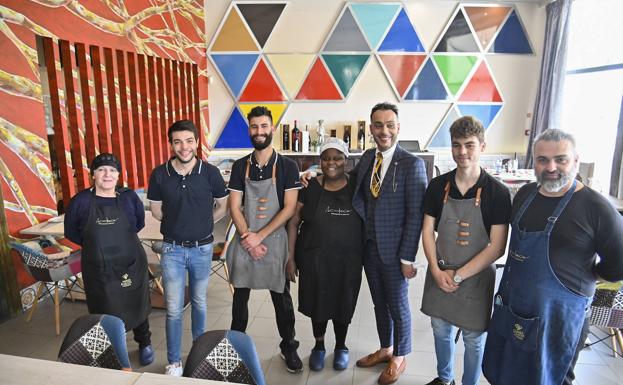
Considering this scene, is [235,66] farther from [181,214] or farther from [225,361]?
[225,361]

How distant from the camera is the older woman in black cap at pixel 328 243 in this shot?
7.57ft

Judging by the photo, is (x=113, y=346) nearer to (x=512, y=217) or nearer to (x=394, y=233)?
(x=394, y=233)

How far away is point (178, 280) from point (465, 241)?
1.65 meters

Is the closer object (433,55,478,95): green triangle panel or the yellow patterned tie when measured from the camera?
the yellow patterned tie

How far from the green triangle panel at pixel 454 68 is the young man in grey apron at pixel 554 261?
487 cm

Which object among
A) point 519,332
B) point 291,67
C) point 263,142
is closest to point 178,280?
point 263,142

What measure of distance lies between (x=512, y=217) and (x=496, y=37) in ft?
17.4

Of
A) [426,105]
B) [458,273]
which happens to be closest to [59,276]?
[458,273]

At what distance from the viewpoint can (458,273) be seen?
1985mm

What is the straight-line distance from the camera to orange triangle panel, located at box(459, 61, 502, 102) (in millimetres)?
6242

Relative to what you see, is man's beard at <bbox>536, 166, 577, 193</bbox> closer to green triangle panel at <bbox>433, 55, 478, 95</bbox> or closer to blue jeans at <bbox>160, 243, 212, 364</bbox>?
blue jeans at <bbox>160, 243, 212, 364</bbox>

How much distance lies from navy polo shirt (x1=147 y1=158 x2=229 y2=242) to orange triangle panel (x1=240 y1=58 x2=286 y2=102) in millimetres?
4205

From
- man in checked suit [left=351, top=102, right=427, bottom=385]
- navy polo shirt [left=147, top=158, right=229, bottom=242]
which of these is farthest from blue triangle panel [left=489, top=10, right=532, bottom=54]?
navy polo shirt [left=147, top=158, right=229, bottom=242]

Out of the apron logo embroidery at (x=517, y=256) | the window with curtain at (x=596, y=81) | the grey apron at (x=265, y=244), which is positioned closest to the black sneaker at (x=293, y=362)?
the grey apron at (x=265, y=244)
